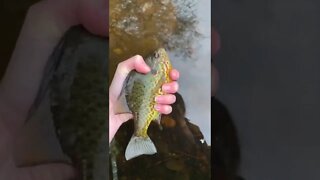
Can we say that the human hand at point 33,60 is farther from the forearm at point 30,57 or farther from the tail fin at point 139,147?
the tail fin at point 139,147

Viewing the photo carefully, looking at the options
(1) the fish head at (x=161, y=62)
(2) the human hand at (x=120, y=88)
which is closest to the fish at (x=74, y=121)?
(2) the human hand at (x=120, y=88)

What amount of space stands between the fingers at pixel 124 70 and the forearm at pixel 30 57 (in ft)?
0.78

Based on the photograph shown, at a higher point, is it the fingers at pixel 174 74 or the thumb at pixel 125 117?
the fingers at pixel 174 74

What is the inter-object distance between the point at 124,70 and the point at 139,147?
271mm

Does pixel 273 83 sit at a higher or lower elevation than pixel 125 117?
higher

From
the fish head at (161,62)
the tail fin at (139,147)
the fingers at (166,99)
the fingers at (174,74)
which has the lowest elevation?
the tail fin at (139,147)

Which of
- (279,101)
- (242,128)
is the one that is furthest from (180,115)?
(279,101)

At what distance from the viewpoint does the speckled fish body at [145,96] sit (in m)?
1.78

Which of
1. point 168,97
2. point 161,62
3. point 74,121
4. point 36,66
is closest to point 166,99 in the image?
point 168,97

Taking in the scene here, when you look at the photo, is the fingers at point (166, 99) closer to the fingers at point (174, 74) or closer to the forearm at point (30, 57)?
the fingers at point (174, 74)

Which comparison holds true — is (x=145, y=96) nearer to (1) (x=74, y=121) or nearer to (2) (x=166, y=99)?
(2) (x=166, y=99)

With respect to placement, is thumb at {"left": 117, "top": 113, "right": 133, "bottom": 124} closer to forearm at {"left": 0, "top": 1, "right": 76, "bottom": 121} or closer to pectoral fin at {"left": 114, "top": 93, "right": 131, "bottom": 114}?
pectoral fin at {"left": 114, "top": 93, "right": 131, "bottom": 114}

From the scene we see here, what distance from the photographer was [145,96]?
180 centimetres

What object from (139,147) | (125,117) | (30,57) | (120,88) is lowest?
(139,147)
